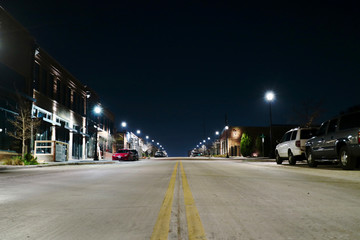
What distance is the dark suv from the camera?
13.7 m

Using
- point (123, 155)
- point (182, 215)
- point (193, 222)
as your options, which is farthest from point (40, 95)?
point (193, 222)

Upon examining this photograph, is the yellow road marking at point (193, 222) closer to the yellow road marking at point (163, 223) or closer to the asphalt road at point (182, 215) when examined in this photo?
the asphalt road at point (182, 215)

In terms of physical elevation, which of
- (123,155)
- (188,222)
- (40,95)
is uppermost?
(40,95)

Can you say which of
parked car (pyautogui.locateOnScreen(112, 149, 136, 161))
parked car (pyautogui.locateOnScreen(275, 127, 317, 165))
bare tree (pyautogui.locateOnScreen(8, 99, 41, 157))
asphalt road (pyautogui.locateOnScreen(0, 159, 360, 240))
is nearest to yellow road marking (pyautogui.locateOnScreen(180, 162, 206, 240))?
asphalt road (pyautogui.locateOnScreen(0, 159, 360, 240))

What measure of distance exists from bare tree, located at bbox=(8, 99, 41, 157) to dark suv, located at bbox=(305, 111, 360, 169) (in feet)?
70.9

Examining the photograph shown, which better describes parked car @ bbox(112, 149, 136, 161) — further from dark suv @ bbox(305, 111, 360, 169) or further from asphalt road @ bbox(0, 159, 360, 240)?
asphalt road @ bbox(0, 159, 360, 240)

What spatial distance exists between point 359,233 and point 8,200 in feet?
20.8

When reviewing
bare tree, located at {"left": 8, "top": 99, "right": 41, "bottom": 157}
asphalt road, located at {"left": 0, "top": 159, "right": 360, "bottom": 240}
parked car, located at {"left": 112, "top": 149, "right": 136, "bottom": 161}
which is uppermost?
bare tree, located at {"left": 8, "top": 99, "right": 41, "bottom": 157}

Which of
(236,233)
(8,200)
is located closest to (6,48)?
(8,200)

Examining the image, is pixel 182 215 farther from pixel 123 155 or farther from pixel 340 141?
pixel 123 155

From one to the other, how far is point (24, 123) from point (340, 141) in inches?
916

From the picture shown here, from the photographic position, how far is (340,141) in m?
14.5

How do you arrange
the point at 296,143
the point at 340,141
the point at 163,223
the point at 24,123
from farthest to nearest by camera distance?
the point at 24,123 → the point at 296,143 → the point at 340,141 → the point at 163,223

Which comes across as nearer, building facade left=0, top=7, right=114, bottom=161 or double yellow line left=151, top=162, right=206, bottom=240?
double yellow line left=151, top=162, right=206, bottom=240
